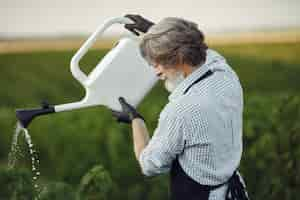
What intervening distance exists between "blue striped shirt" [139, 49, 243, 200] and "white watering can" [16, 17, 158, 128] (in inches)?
14.8

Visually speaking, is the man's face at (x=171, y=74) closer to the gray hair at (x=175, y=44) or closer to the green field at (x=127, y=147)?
the gray hair at (x=175, y=44)

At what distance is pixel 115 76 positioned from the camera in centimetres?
281

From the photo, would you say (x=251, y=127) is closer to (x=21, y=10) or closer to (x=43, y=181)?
(x=43, y=181)

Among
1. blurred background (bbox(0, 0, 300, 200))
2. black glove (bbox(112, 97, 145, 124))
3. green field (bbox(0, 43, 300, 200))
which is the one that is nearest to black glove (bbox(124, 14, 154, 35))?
black glove (bbox(112, 97, 145, 124))

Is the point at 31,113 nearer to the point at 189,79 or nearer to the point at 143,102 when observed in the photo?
the point at 189,79

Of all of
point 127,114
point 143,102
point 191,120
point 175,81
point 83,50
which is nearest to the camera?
point 191,120

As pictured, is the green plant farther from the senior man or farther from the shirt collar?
the shirt collar

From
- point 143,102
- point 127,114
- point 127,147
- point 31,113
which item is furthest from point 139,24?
point 143,102

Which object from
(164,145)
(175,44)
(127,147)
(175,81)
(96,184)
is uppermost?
(175,44)

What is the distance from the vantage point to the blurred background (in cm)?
426

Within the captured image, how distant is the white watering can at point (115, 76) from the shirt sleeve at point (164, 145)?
1.21ft

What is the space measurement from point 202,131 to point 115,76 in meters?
0.52

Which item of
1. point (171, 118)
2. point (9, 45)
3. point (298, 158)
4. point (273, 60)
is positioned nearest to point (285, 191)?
point (298, 158)

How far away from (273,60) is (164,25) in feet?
8.41
